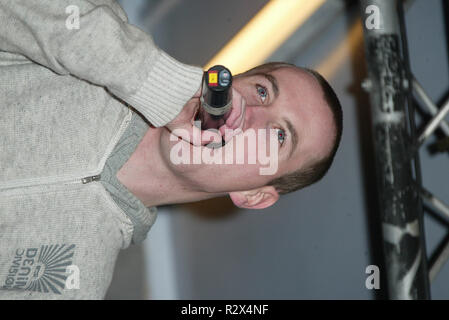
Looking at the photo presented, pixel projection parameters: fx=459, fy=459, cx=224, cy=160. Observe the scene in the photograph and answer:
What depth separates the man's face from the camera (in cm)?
101

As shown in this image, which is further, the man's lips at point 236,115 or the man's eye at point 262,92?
the man's eye at point 262,92

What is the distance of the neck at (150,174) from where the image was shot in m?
1.06

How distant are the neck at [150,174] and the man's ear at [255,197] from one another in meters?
0.11

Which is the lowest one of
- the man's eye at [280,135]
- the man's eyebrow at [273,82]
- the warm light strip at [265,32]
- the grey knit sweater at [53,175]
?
the grey knit sweater at [53,175]

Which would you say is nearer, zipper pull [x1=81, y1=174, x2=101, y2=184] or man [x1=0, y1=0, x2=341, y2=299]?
man [x1=0, y1=0, x2=341, y2=299]

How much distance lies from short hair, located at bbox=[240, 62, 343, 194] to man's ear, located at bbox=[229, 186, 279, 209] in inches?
0.8

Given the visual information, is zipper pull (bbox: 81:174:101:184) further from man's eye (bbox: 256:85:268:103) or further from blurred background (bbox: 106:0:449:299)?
blurred background (bbox: 106:0:449:299)

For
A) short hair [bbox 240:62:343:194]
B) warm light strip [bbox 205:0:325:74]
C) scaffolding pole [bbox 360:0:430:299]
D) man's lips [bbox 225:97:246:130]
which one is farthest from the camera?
warm light strip [bbox 205:0:325:74]

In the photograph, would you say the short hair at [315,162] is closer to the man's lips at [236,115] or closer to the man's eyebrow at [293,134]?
the man's eyebrow at [293,134]

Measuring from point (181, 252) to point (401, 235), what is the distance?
4.02 ft

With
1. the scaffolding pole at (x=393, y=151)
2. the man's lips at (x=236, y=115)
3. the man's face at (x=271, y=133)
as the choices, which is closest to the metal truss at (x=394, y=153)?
the scaffolding pole at (x=393, y=151)

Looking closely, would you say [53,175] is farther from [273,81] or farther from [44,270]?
[273,81]

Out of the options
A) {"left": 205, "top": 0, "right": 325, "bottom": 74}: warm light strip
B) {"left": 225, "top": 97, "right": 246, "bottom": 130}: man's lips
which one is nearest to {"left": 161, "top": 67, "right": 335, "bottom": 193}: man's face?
{"left": 225, "top": 97, "right": 246, "bottom": 130}: man's lips

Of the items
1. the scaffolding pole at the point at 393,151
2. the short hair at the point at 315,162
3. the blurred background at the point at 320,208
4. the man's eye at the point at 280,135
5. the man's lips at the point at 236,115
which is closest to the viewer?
the man's lips at the point at 236,115
